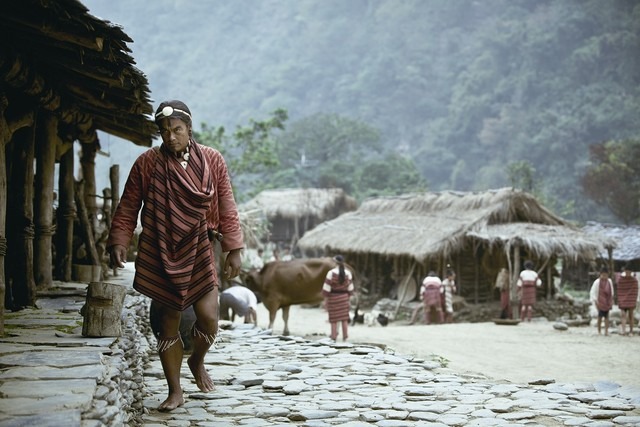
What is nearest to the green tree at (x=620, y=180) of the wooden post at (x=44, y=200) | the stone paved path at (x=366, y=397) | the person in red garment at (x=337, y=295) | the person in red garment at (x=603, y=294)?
the person in red garment at (x=603, y=294)

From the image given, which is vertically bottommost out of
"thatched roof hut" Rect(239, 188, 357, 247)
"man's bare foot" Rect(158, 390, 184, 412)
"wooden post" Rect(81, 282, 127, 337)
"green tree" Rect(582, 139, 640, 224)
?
"man's bare foot" Rect(158, 390, 184, 412)

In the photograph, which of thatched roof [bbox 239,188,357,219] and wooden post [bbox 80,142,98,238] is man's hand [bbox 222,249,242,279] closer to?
wooden post [bbox 80,142,98,238]

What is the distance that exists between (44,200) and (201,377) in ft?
10.8

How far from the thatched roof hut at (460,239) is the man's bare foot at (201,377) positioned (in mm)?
14172

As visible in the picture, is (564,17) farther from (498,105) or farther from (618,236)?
(618,236)

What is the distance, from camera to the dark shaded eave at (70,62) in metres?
5.21

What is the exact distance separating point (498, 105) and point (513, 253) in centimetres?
4767

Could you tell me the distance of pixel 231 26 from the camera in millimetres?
94250

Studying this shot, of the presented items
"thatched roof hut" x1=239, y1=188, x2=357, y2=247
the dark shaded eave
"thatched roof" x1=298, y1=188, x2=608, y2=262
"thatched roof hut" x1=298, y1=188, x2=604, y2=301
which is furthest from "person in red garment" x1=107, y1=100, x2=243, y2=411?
"thatched roof hut" x1=239, y1=188, x2=357, y2=247

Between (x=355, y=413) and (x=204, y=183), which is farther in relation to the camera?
(x=355, y=413)

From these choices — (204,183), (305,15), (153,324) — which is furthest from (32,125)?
(305,15)

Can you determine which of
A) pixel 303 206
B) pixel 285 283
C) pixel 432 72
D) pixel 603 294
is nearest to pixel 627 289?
pixel 603 294

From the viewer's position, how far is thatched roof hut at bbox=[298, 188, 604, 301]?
1947cm

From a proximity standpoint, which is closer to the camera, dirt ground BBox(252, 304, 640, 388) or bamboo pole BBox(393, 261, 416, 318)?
dirt ground BBox(252, 304, 640, 388)
